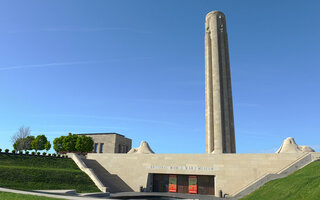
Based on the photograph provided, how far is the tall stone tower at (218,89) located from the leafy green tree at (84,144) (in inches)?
1426

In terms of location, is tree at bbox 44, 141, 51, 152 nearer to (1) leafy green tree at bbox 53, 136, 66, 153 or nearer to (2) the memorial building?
(1) leafy green tree at bbox 53, 136, 66, 153

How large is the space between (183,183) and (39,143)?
59.9 meters

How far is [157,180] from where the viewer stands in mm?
38500

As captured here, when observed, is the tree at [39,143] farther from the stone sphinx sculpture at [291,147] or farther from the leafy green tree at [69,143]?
the stone sphinx sculpture at [291,147]

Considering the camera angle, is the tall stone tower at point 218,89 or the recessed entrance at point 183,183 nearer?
the recessed entrance at point 183,183

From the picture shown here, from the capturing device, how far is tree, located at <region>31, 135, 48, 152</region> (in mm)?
76706

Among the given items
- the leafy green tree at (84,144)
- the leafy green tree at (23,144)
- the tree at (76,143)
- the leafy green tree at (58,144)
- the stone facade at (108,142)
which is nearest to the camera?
the leafy green tree at (84,144)

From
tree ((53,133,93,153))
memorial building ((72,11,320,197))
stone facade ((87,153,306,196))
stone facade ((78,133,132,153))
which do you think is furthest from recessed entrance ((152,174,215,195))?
tree ((53,133,93,153))

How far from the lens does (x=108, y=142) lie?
67.9m

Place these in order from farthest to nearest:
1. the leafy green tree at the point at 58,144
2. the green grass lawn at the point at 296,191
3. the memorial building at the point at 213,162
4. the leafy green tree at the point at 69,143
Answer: the leafy green tree at the point at 58,144
the leafy green tree at the point at 69,143
the memorial building at the point at 213,162
the green grass lawn at the point at 296,191

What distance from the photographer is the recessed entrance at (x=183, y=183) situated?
35125 millimetres

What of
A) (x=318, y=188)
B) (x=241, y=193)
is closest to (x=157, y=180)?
(x=241, y=193)

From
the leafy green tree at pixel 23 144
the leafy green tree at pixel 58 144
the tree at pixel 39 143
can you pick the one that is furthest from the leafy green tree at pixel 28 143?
the leafy green tree at pixel 58 144

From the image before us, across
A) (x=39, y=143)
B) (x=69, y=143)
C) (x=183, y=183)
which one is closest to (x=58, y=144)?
(x=69, y=143)
